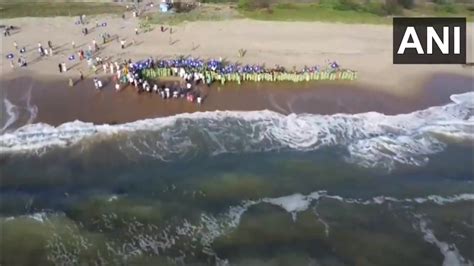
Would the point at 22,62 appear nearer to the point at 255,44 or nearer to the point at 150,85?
the point at 150,85

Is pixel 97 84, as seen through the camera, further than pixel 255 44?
No

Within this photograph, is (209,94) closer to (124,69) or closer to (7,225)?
(124,69)

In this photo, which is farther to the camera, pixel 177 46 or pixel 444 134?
pixel 177 46

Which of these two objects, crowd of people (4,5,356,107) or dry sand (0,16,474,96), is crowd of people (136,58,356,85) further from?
dry sand (0,16,474,96)

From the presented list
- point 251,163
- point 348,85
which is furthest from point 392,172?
point 348,85

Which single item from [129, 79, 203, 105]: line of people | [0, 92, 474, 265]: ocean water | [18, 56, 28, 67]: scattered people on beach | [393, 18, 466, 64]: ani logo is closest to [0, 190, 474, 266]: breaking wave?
[0, 92, 474, 265]: ocean water

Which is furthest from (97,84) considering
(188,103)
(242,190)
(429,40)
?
(429,40)
